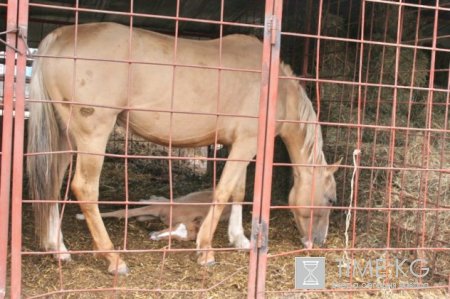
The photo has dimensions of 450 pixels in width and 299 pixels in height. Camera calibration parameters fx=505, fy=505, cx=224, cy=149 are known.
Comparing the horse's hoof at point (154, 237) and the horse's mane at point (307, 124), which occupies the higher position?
the horse's mane at point (307, 124)

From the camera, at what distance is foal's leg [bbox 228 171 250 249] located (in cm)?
507

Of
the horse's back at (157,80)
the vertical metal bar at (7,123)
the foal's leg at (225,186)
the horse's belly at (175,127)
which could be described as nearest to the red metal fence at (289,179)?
the vertical metal bar at (7,123)

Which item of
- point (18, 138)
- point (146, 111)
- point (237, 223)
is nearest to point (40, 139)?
point (146, 111)

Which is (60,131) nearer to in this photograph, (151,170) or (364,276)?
(364,276)

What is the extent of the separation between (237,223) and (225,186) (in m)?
0.70

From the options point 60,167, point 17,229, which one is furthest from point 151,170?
point 17,229

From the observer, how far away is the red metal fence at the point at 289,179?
10.5ft

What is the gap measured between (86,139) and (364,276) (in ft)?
8.56

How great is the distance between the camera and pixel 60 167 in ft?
15.4

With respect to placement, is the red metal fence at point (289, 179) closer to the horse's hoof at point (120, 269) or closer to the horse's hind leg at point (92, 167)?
the horse's hoof at point (120, 269)

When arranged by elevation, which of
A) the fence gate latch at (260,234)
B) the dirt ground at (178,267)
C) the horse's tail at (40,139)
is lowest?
the dirt ground at (178,267)

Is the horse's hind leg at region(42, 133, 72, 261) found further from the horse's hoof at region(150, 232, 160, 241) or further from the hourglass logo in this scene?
the hourglass logo

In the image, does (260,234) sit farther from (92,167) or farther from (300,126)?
(300,126)

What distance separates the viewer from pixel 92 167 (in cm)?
411
